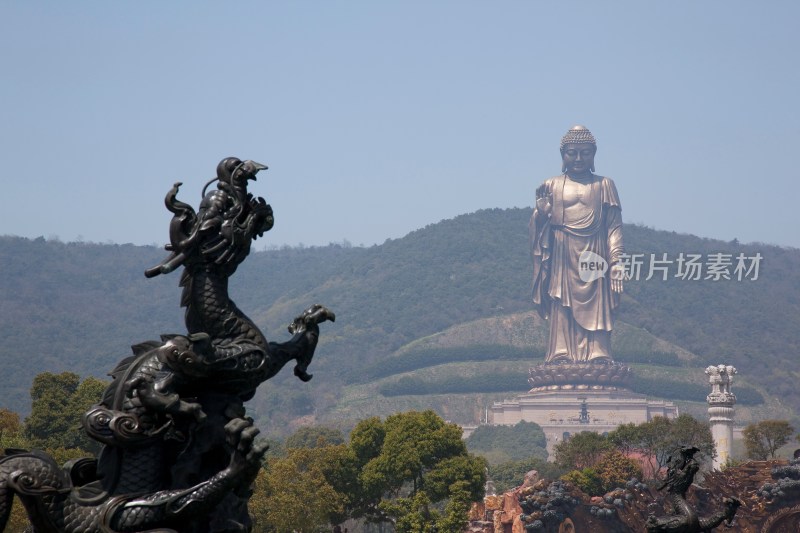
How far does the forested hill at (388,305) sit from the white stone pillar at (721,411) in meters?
79.0

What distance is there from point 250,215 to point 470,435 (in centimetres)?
11290

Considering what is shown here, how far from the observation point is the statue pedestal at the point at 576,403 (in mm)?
115250

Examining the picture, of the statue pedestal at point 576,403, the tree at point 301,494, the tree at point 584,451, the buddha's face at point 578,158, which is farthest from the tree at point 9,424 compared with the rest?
the buddha's face at point 578,158

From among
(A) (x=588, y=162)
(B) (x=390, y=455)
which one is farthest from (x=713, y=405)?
(A) (x=588, y=162)

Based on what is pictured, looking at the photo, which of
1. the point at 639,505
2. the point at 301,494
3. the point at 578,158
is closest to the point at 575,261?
the point at 578,158

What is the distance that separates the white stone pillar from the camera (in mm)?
61438

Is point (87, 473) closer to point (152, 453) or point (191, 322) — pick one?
point (152, 453)

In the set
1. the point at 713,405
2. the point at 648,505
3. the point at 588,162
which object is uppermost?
the point at 588,162

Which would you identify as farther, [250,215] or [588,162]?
[588,162]

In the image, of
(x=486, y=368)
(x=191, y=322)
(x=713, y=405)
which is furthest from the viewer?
(x=486, y=368)

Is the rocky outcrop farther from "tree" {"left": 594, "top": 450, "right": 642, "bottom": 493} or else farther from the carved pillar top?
the carved pillar top

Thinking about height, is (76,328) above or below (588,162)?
below

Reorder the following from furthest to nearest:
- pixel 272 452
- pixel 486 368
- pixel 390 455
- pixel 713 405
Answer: pixel 486 368, pixel 272 452, pixel 713 405, pixel 390 455

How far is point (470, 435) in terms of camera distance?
12125cm
